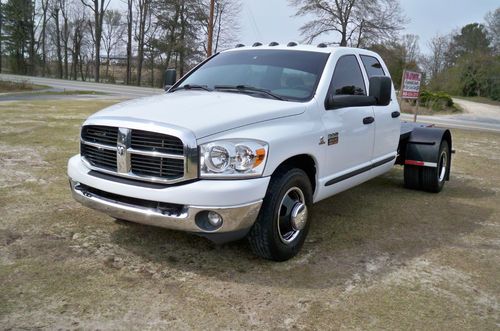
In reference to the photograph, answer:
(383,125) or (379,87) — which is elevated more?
(379,87)

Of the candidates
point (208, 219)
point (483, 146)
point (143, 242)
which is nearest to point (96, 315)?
point (208, 219)

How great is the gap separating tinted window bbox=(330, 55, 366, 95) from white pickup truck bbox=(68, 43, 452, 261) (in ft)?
0.04

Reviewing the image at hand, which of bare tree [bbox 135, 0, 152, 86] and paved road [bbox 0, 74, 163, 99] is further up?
bare tree [bbox 135, 0, 152, 86]

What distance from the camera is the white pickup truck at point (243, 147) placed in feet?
10.8

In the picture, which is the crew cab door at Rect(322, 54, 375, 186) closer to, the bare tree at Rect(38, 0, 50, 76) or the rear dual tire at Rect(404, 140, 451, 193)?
the rear dual tire at Rect(404, 140, 451, 193)

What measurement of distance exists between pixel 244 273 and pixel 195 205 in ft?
2.48

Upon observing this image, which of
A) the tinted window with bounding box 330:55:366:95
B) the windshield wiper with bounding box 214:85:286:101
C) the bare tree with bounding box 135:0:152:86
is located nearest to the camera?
the windshield wiper with bounding box 214:85:286:101

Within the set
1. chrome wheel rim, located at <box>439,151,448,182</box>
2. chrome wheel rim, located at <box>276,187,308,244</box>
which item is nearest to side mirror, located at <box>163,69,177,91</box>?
chrome wheel rim, located at <box>276,187,308,244</box>

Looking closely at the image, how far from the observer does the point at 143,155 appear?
133 inches

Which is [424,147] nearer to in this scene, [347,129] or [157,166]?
[347,129]

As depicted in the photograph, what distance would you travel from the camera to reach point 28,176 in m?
6.11

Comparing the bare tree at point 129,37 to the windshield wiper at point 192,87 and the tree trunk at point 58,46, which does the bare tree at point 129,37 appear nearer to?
the tree trunk at point 58,46

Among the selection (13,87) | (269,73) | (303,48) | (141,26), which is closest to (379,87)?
(303,48)

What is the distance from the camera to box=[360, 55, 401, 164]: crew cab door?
205 inches
